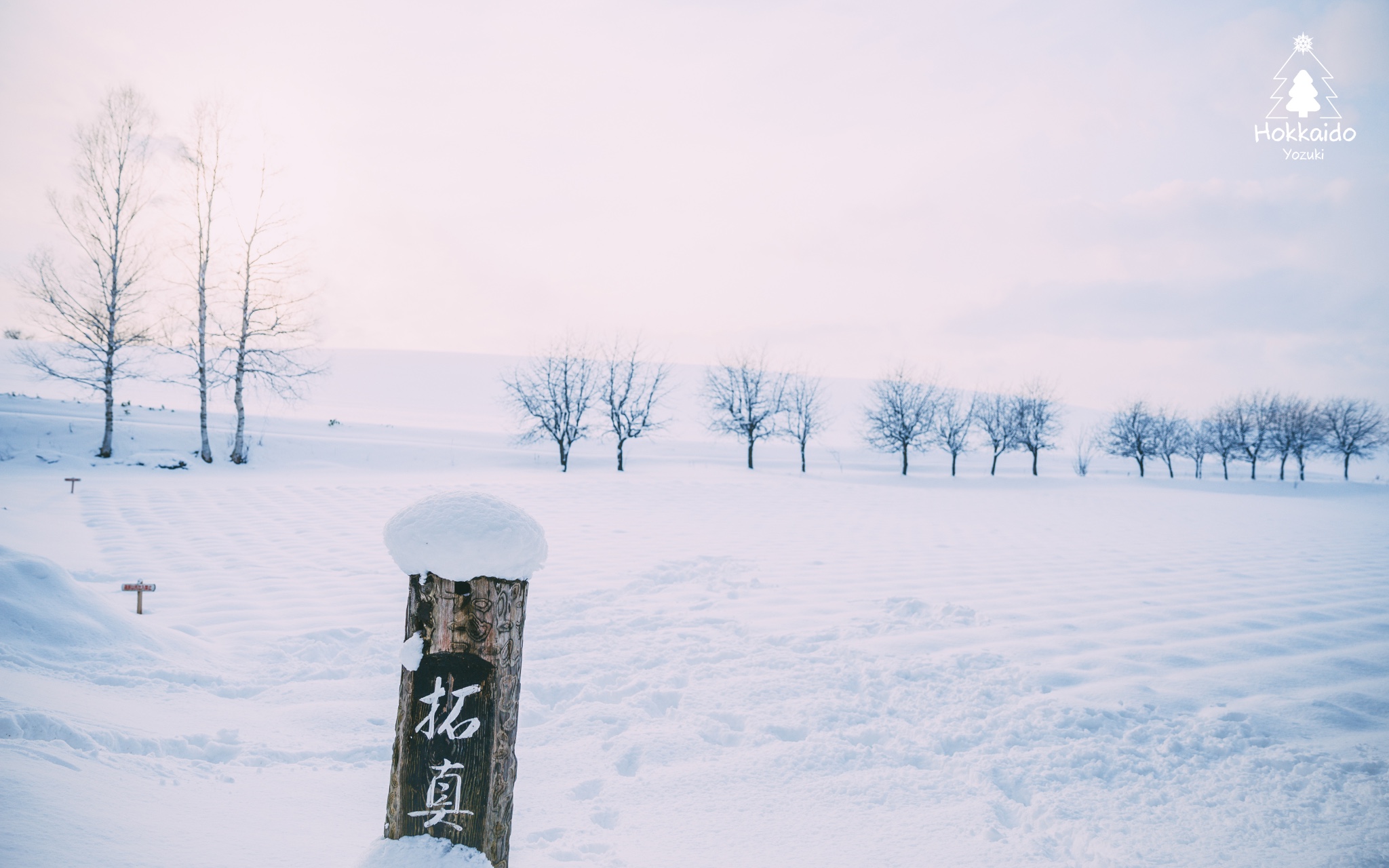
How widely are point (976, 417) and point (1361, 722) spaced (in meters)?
33.8

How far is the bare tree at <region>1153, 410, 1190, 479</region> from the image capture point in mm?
39375

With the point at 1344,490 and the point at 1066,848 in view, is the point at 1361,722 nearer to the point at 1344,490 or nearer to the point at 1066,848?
the point at 1066,848

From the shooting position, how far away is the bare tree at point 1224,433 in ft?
126

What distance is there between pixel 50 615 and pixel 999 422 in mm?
37799

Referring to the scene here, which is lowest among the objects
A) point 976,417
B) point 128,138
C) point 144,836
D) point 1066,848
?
point 1066,848

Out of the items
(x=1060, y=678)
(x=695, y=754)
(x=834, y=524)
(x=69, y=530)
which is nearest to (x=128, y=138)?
(x=69, y=530)

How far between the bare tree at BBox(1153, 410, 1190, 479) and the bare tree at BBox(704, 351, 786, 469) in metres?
26.4

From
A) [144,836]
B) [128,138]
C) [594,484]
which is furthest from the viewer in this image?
[594,484]

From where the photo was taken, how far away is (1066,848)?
9.35 ft

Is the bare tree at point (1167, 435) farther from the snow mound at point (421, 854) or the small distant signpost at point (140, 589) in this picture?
the small distant signpost at point (140, 589)

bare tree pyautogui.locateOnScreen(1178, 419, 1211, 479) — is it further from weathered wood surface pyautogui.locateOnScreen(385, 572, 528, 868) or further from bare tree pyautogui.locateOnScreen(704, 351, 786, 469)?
weathered wood surface pyautogui.locateOnScreen(385, 572, 528, 868)

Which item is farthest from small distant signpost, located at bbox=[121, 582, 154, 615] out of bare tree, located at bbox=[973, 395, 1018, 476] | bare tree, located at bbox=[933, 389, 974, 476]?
bare tree, located at bbox=[973, 395, 1018, 476]

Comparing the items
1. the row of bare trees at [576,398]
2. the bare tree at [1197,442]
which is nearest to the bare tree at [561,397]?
the row of bare trees at [576,398]

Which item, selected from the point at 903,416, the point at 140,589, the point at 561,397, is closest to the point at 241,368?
the point at 561,397
